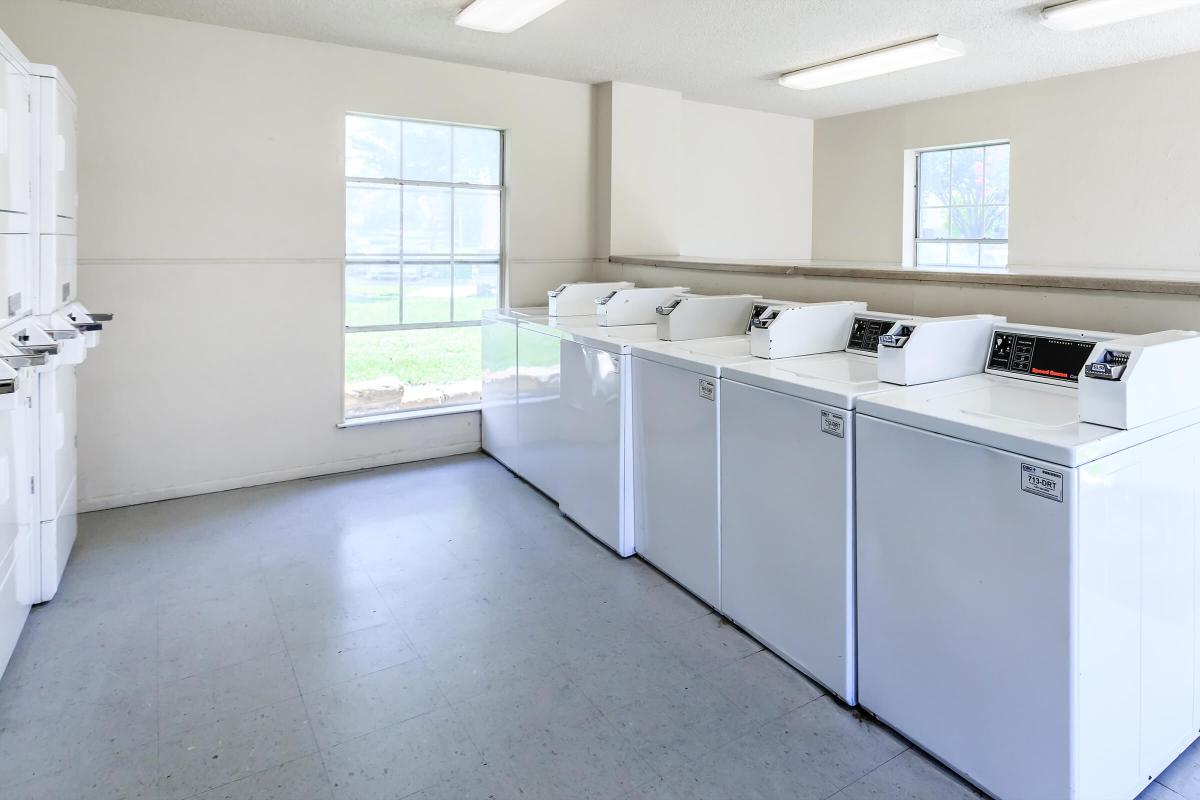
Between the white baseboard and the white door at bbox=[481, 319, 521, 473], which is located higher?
the white door at bbox=[481, 319, 521, 473]

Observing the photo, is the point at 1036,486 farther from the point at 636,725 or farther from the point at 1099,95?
the point at 1099,95

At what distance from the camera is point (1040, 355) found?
2260 millimetres

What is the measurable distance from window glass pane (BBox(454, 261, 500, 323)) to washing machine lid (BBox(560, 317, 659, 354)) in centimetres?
112

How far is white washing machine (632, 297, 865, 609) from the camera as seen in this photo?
2.72 m

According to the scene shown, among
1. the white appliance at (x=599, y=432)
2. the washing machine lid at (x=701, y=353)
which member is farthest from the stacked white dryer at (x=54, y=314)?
the washing machine lid at (x=701, y=353)

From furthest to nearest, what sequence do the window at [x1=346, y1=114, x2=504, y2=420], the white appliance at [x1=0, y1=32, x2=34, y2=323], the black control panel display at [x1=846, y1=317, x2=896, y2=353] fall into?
the window at [x1=346, y1=114, x2=504, y2=420]
the black control panel display at [x1=846, y1=317, x2=896, y2=353]
the white appliance at [x1=0, y1=32, x2=34, y2=323]

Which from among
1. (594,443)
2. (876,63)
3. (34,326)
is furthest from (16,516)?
(876,63)

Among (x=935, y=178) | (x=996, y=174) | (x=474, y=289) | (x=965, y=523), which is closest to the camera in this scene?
(x=965, y=523)

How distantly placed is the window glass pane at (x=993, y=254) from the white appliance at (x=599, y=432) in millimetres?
3525

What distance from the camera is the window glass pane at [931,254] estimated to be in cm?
613

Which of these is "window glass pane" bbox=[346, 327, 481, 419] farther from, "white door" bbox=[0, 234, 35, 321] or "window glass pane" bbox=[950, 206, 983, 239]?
"window glass pane" bbox=[950, 206, 983, 239]

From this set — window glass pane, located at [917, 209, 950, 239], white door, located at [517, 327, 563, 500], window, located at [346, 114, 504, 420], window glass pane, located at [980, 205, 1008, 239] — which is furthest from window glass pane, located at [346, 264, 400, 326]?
window glass pane, located at [980, 205, 1008, 239]

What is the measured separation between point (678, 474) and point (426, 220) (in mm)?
2680

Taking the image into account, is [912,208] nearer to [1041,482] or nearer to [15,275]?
[1041,482]
